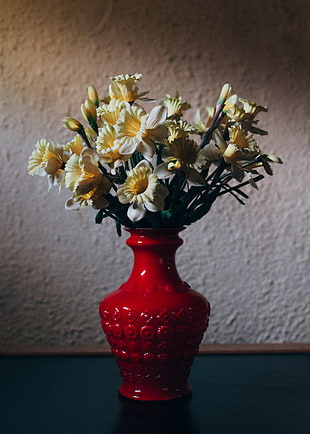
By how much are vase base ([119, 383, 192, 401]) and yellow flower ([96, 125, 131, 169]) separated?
1.26ft

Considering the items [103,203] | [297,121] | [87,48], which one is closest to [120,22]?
[87,48]

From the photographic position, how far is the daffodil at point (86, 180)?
0.84 m

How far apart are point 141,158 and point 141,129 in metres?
0.11

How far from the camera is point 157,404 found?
916 millimetres

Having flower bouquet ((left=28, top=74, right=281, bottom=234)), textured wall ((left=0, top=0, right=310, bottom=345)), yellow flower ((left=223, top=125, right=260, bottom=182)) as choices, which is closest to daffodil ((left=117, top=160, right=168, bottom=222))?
flower bouquet ((left=28, top=74, right=281, bottom=234))

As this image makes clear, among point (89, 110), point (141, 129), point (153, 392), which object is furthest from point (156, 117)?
point (153, 392)

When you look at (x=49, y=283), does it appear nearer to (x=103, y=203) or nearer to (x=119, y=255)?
(x=119, y=255)

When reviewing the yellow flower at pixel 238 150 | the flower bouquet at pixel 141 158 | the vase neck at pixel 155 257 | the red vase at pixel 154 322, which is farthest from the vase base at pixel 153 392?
the yellow flower at pixel 238 150

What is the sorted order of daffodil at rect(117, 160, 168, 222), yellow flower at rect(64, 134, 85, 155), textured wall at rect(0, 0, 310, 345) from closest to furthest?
daffodil at rect(117, 160, 168, 222) → yellow flower at rect(64, 134, 85, 155) → textured wall at rect(0, 0, 310, 345)

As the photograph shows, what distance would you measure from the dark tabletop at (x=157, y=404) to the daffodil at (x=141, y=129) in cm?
43

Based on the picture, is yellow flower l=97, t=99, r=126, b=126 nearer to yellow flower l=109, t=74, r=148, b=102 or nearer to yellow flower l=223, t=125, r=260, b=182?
yellow flower l=109, t=74, r=148, b=102

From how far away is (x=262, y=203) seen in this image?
1338 millimetres

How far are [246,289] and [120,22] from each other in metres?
0.73

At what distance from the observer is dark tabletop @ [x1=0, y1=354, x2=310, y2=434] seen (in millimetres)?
842
